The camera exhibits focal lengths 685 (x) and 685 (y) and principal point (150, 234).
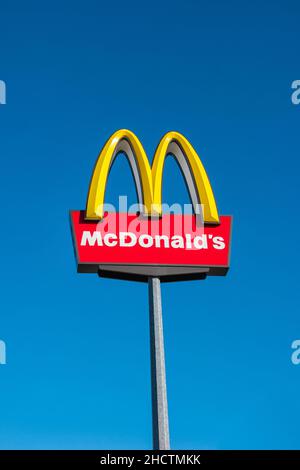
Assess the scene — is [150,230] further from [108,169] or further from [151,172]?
[108,169]

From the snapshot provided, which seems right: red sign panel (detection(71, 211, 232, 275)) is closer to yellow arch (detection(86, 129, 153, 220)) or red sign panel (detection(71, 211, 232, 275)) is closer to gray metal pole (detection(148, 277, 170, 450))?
yellow arch (detection(86, 129, 153, 220))

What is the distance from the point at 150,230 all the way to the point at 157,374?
4.12m

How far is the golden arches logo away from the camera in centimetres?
1866

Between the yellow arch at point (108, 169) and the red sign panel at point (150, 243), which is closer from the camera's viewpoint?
the red sign panel at point (150, 243)

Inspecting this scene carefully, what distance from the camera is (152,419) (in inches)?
638

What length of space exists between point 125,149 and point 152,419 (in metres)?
7.81

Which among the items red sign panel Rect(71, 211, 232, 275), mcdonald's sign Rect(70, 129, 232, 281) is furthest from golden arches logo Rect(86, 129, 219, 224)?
red sign panel Rect(71, 211, 232, 275)

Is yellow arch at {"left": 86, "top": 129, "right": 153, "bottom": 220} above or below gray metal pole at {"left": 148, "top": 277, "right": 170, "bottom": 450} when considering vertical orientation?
above

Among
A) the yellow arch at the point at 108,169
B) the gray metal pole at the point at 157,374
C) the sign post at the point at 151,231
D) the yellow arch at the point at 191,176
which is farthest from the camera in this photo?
the yellow arch at the point at 191,176

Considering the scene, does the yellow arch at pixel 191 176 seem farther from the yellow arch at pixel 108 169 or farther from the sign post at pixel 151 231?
the yellow arch at pixel 108 169

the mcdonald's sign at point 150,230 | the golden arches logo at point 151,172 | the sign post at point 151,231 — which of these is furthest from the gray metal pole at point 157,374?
the golden arches logo at point 151,172

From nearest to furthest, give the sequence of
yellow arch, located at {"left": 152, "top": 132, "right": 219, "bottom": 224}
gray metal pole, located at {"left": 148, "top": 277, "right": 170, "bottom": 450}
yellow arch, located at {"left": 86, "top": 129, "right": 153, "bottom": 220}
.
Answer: gray metal pole, located at {"left": 148, "top": 277, "right": 170, "bottom": 450} < yellow arch, located at {"left": 86, "top": 129, "right": 153, "bottom": 220} < yellow arch, located at {"left": 152, "top": 132, "right": 219, "bottom": 224}

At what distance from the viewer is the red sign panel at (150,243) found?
18312mm
